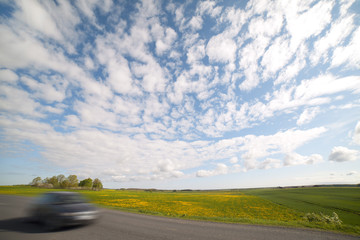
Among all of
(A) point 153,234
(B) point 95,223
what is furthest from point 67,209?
(A) point 153,234

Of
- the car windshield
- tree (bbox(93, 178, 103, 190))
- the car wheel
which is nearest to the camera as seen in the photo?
the car wheel

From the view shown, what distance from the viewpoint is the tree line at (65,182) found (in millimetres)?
99331

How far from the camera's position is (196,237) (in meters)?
6.50

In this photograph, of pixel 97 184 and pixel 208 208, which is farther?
pixel 97 184

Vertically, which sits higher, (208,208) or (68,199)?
(68,199)

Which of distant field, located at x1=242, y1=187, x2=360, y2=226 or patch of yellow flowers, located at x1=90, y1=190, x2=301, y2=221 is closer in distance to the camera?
patch of yellow flowers, located at x1=90, y1=190, x2=301, y2=221

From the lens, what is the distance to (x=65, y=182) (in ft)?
325

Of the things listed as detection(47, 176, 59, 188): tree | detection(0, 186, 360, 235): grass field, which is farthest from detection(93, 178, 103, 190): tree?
detection(0, 186, 360, 235): grass field

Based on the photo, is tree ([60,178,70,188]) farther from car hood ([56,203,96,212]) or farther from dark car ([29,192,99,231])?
car hood ([56,203,96,212])

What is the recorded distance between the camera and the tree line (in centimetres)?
9933

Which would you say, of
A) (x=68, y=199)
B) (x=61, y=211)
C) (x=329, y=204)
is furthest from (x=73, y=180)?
(x=329, y=204)

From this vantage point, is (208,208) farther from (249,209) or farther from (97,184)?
(97,184)

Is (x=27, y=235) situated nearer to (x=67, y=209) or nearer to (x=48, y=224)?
(x=48, y=224)

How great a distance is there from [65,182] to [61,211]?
12138 cm
